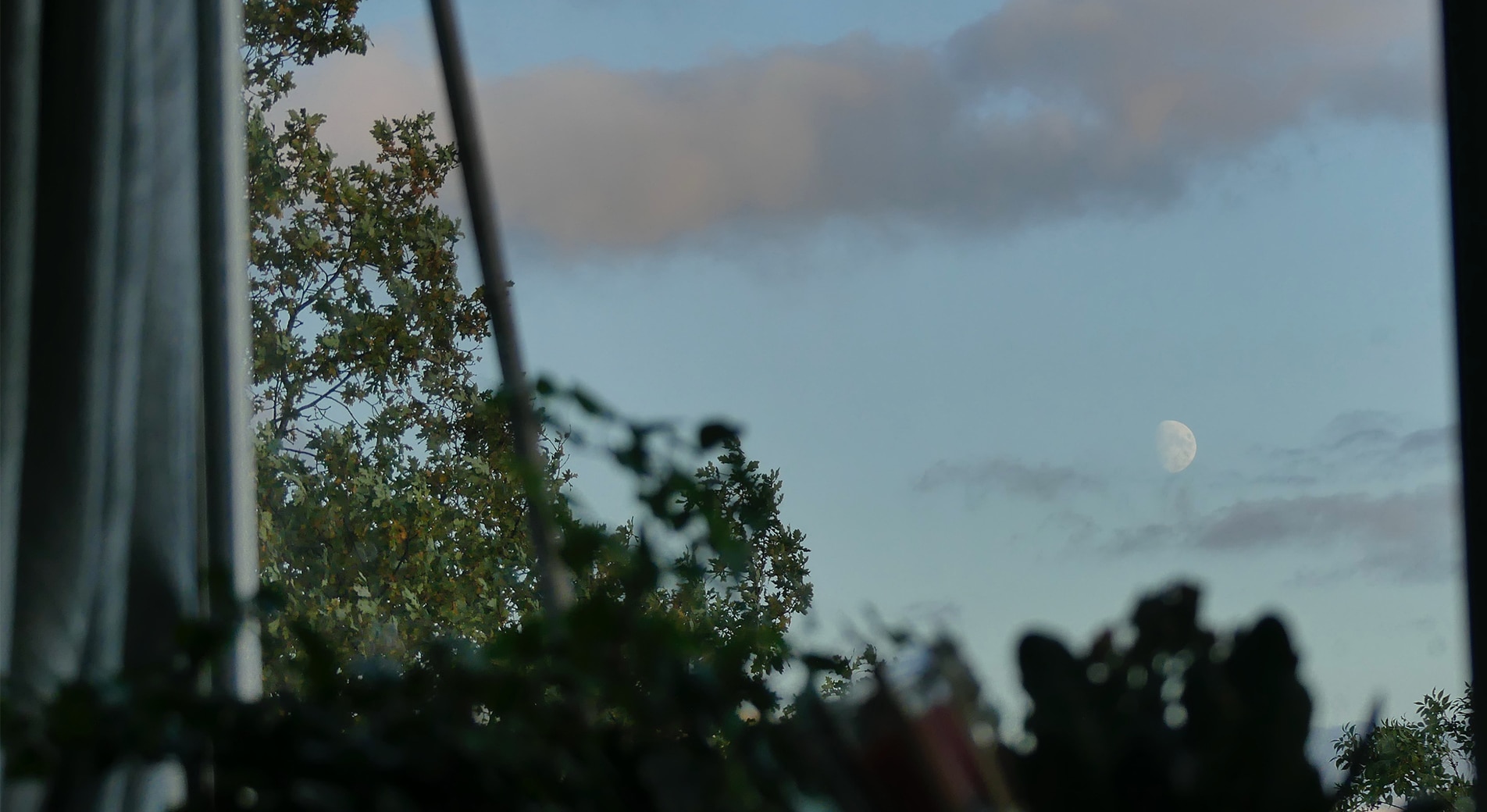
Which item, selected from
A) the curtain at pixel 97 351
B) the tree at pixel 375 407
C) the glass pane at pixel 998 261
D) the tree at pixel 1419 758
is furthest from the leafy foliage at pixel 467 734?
the tree at pixel 375 407

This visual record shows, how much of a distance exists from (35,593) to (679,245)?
1293 millimetres

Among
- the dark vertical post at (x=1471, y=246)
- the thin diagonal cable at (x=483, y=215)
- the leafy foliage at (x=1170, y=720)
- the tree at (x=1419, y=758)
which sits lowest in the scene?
the leafy foliage at (x=1170, y=720)

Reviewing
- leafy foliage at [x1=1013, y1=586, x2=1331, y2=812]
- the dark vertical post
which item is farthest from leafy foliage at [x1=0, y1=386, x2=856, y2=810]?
the dark vertical post

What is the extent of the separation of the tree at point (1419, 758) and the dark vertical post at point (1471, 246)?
1.83 feet

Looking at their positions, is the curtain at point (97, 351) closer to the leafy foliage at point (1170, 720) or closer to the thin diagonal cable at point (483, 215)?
the thin diagonal cable at point (483, 215)

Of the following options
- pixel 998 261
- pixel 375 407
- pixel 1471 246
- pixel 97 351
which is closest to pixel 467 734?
pixel 97 351

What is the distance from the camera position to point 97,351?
3.05 feet

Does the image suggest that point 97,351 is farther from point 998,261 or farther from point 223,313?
point 998,261

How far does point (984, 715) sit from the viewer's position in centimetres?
54

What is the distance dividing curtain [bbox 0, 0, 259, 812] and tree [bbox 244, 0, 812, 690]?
1016 millimetres

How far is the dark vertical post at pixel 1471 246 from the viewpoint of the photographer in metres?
0.88

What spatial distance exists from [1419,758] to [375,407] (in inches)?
67.7

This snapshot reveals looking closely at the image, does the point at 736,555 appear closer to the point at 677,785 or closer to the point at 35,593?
the point at 677,785

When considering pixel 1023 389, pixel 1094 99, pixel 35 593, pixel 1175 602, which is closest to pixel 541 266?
pixel 1023 389
